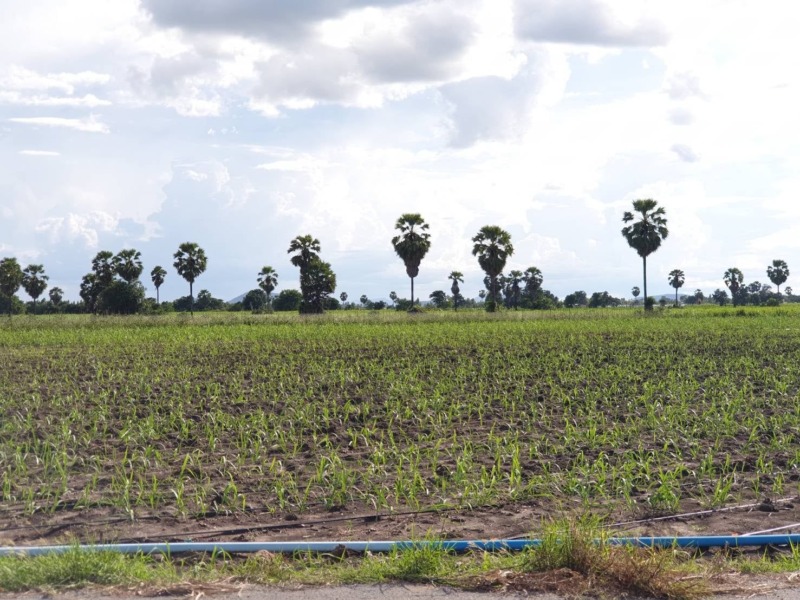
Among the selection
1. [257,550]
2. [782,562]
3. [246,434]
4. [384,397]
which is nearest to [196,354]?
[384,397]

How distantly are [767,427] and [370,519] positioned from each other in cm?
655

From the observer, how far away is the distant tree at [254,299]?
10056 cm

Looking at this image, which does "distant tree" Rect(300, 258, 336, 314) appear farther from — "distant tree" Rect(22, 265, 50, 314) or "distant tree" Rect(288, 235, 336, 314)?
"distant tree" Rect(22, 265, 50, 314)

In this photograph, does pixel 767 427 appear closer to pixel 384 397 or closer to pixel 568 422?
pixel 568 422

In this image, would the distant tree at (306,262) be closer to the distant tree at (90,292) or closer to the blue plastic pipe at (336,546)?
the distant tree at (90,292)

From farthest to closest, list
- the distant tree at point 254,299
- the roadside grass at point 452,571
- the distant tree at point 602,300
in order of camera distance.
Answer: the distant tree at point 602,300 → the distant tree at point 254,299 → the roadside grass at point 452,571

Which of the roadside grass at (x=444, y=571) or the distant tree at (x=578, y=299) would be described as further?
the distant tree at (x=578, y=299)

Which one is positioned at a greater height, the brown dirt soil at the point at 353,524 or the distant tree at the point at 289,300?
the distant tree at the point at 289,300

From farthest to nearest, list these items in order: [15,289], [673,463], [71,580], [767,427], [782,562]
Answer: [15,289] < [767,427] < [673,463] < [782,562] < [71,580]

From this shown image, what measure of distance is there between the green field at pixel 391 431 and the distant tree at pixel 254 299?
264 ft

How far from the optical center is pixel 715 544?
5684mm

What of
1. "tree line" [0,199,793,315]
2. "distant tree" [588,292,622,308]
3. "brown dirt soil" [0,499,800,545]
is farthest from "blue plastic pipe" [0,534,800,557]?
"distant tree" [588,292,622,308]

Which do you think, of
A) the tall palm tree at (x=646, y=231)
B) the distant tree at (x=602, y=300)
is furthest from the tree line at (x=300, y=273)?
the distant tree at (x=602, y=300)

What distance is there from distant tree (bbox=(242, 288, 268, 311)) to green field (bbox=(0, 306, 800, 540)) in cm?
8048
